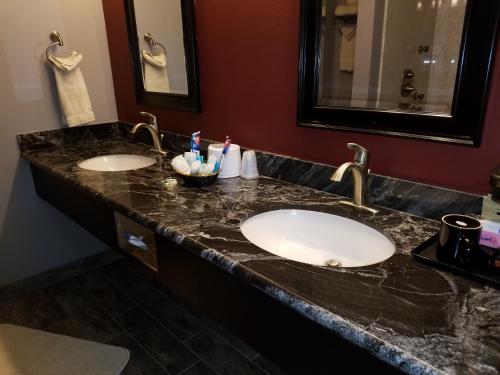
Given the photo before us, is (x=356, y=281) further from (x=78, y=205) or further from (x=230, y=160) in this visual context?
(x=78, y=205)

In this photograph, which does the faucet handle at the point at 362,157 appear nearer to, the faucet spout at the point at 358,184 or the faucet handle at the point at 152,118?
the faucet spout at the point at 358,184

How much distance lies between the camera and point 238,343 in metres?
1.81

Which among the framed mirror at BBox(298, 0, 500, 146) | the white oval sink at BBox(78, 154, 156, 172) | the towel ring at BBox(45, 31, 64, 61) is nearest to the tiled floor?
the white oval sink at BBox(78, 154, 156, 172)

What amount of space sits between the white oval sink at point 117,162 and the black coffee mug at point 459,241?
1380mm

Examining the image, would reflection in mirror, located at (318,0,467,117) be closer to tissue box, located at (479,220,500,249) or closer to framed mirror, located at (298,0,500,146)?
framed mirror, located at (298,0,500,146)

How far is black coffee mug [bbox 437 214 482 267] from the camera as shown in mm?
821

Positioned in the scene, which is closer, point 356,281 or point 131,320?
point 356,281

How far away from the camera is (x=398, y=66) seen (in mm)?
1089

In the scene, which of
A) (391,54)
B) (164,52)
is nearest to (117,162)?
(164,52)

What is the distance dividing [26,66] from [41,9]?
0.29 meters

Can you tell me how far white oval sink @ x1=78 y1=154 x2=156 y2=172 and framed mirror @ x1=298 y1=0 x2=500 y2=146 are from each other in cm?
95

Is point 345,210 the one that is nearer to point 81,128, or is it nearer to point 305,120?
point 305,120

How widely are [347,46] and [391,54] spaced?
150mm

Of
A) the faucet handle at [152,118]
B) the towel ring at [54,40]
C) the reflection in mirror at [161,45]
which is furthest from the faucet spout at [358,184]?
the towel ring at [54,40]
